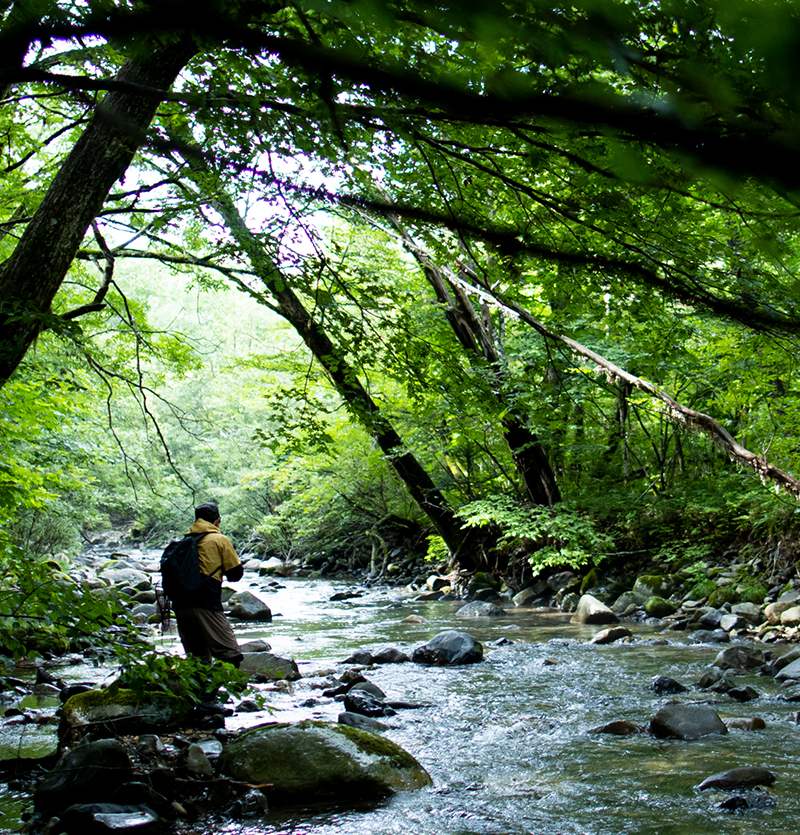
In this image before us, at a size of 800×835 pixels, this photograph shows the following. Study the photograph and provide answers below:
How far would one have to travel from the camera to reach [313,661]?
8.09 meters

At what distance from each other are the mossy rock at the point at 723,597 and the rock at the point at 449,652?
13.0 ft

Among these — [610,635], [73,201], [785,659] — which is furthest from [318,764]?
[610,635]

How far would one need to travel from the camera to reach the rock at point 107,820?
10.4 ft

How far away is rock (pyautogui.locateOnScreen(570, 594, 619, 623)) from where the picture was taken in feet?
33.5

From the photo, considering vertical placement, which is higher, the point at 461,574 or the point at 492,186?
the point at 492,186

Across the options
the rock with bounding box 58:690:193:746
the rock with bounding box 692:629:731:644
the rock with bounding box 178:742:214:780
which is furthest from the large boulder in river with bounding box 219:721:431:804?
the rock with bounding box 692:629:731:644

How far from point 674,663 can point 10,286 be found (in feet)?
22.8

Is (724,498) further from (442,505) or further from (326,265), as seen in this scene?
(326,265)

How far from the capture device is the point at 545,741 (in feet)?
16.1

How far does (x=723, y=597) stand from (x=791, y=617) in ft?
5.14

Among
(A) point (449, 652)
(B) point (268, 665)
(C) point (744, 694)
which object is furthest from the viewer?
(A) point (449, 652)

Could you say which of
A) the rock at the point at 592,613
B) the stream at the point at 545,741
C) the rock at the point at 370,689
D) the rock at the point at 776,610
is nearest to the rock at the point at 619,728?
the stream at the point at 545,741

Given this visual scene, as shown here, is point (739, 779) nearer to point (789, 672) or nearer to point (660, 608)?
point (789, 672)

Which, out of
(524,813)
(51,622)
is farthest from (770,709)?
(51,622)
